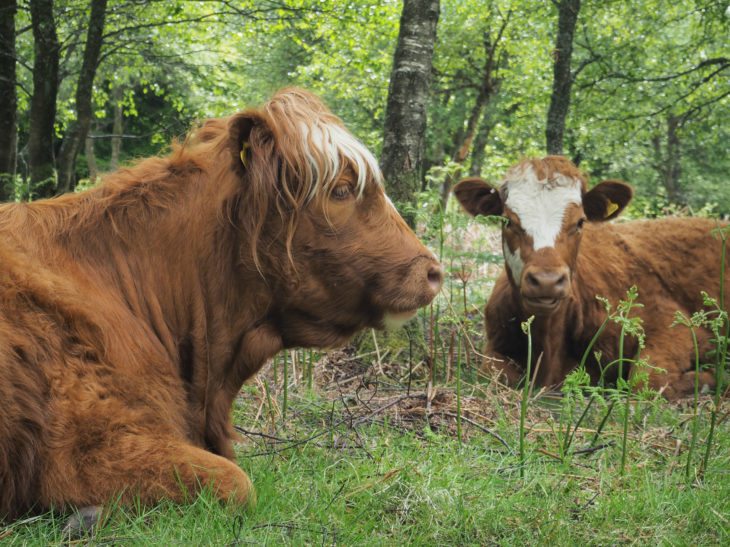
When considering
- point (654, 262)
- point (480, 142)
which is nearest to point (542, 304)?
point (654, 262)

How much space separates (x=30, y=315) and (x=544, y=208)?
4.42 m

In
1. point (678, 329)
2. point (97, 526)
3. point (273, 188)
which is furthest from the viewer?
point (678, 329)

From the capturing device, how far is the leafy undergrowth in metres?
2.77

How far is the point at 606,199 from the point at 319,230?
167 inches

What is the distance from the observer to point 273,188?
327cm

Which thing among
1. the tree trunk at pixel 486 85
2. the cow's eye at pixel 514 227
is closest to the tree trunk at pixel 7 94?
the cow's eye at pixel 514 227

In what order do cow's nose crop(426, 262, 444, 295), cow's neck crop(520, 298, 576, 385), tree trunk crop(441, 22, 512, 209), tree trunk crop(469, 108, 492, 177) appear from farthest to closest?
1. tree trunk crop(469, 108, 492, 177)
2. tree trunk crop(441, 22, 512, 209)
3. cow's neck crop(520, 298, 576, 385)
4. cow's nose crop(426, 262, 444, 295)

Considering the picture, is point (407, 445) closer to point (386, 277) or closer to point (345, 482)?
point (345, 482)

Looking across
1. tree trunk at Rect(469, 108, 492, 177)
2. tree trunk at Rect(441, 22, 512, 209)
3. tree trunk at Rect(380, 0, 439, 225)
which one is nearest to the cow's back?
tree trunk at Rect(380, 0, 439, 225)

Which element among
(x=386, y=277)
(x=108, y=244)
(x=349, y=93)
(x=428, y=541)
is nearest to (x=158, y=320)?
(x=108, y=244)

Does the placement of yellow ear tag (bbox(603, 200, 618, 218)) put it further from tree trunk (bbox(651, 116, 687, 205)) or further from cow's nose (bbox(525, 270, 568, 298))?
tree trunk (bbox(651, 116, 687, 205))

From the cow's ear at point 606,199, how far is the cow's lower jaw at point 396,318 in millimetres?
3822

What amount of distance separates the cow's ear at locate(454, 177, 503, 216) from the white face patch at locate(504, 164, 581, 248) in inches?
14.4

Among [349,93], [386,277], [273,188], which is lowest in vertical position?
[386,277]
